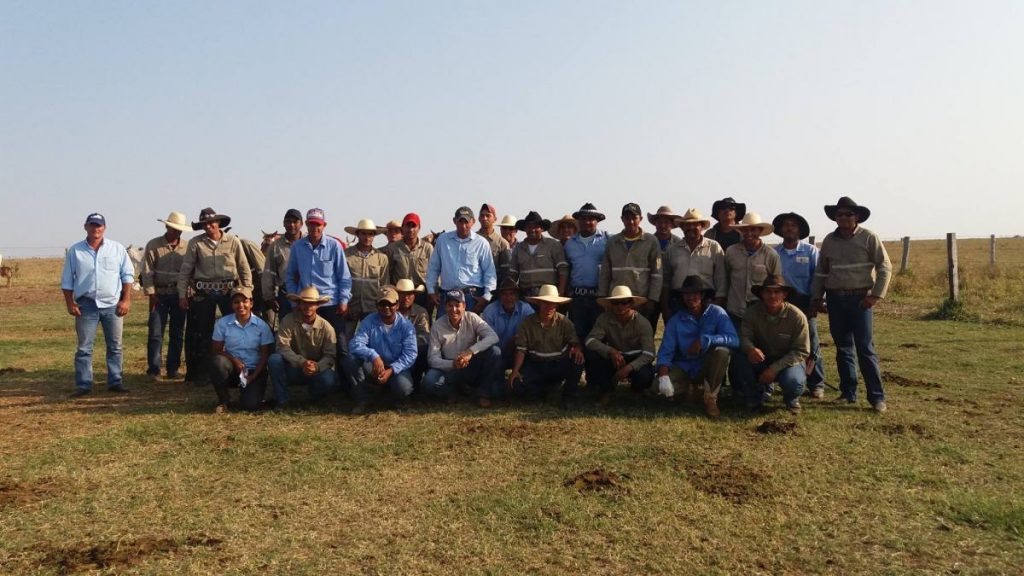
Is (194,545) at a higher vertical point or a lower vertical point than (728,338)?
lower

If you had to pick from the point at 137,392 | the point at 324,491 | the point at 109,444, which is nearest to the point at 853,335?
the point at 324,491

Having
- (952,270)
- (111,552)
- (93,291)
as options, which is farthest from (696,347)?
(952,270)

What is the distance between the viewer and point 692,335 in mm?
7242

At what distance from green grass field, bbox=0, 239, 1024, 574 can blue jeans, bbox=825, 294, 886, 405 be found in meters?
0.31

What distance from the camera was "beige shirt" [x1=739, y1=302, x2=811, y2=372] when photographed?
273 inches

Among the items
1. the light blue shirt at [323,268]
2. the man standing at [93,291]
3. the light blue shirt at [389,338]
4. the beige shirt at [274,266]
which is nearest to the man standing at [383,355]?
the light blue shirt at [389,338]

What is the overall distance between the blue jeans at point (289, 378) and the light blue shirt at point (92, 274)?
2255 mm

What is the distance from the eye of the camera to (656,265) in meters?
7.65

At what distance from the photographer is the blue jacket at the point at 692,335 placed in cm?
708

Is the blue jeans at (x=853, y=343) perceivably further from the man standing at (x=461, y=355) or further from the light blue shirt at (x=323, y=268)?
the light blue shirt at (x=323, y=268)

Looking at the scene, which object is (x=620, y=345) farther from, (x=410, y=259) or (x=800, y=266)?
(x=410, y=259)

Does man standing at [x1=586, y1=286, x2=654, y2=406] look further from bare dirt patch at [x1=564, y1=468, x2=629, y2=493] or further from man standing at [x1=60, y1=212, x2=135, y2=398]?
man standing at [x1=60, y1=212, x2=135, y2=398]

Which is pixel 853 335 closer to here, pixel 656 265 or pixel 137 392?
pixel 656 265

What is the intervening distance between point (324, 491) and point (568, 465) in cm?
179
